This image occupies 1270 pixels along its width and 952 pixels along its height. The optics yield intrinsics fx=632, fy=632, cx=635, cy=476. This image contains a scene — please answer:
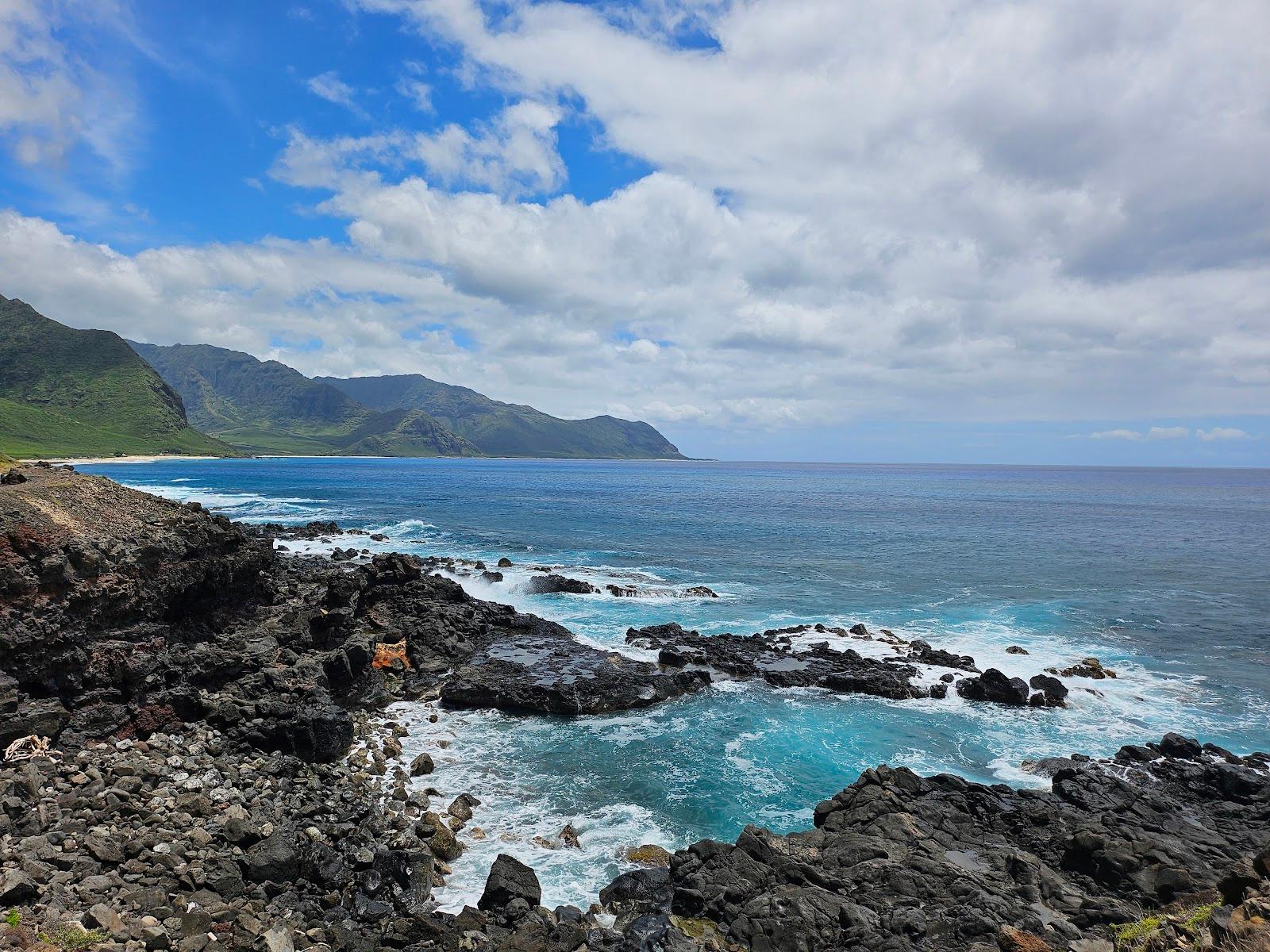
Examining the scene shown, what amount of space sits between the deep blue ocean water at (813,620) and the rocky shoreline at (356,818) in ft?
5.87

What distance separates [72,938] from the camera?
9.93 metres

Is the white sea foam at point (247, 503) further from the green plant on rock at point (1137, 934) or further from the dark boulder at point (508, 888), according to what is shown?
the green plant on rock at point (1137, 934)

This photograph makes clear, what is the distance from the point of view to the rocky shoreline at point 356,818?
12109 millimetres

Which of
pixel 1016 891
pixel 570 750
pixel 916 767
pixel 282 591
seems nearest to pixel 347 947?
pixel 570 750

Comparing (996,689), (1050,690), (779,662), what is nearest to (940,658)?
(996,689)

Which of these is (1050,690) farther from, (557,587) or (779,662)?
(557,587)

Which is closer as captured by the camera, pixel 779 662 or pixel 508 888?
pixel 508 888

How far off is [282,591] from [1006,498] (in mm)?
162062

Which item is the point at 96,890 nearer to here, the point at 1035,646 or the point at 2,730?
the point at 2,730

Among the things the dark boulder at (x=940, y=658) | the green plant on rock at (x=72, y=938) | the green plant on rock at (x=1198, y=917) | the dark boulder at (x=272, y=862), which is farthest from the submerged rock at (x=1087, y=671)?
the green plant on rock at (x=72, y=938)

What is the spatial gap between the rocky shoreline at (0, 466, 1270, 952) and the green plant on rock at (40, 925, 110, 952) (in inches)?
2.2

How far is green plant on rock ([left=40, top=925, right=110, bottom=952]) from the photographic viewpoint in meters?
9.72

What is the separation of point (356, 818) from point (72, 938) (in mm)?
7007

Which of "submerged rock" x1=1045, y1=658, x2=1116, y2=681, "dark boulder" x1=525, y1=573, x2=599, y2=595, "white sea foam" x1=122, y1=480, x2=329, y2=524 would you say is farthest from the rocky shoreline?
"white sea foam" x1=122, y1=480, x2=329, y2=524
